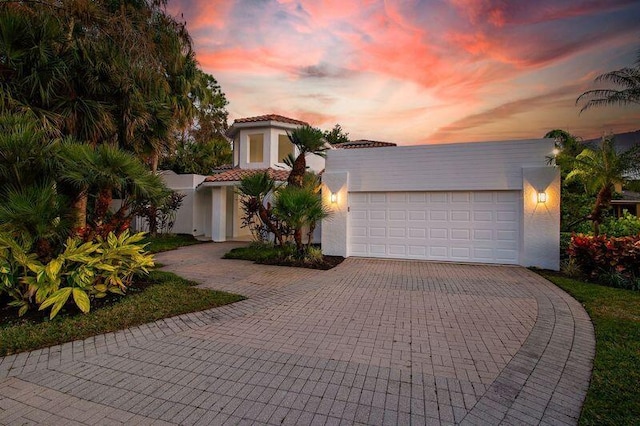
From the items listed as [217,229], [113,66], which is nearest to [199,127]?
[217,229]

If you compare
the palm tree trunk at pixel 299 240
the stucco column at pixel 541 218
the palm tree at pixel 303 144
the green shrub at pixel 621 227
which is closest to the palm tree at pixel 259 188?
the palm tree trunk at pixel 299 240

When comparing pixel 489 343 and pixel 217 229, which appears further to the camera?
pixel 217 229

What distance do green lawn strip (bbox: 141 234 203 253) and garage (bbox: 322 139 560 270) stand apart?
7.40 meters

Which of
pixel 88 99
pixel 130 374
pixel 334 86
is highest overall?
pixel 334 86

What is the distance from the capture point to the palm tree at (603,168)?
9.29 metres

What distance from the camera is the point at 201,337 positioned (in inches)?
176

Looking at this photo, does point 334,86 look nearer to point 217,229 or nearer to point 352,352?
point 217,229

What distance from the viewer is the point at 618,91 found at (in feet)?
35.8

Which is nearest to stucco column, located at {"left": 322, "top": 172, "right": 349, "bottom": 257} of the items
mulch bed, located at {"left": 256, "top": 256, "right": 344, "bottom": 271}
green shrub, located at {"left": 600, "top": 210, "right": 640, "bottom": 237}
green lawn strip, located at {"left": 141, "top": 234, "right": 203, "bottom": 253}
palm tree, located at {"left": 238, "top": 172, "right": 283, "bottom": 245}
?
mulch bed, located at {"left": 256, "top": 256, "right": 344, "bottom": 271}

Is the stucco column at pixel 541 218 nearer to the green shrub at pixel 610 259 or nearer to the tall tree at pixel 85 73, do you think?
the green shrub at pixel 610 259

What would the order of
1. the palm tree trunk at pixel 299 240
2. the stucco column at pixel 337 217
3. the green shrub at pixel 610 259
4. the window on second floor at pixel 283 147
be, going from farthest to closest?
the window on second floor at pixel 283 147
the stucco column at pixel 337 217
the palm tree trunk at pixel 299 240
the green shrub at pixel 610 259

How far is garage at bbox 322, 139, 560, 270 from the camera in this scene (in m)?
9.57

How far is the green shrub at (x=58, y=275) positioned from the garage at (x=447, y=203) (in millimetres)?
7230

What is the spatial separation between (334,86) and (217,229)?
31.1 ft
